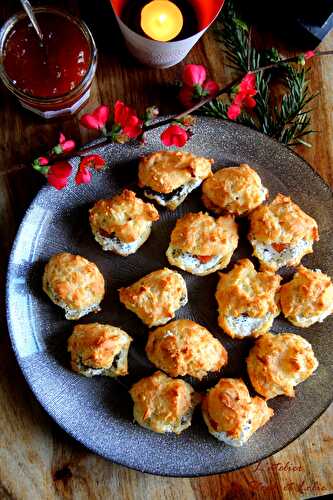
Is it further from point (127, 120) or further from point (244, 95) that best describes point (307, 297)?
point (127, 120)

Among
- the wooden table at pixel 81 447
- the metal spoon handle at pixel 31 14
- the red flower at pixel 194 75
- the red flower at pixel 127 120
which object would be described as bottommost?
the wooden table at pixel 81 447

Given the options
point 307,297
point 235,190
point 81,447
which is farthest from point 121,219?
point 81,447

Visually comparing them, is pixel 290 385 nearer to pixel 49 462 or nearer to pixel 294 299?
pixel 294 299

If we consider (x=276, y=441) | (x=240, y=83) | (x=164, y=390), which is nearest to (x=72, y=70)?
(x=240, y=83)

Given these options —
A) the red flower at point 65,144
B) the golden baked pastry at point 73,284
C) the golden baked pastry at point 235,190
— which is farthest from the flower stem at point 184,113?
the golden baked pastry at point 73,284

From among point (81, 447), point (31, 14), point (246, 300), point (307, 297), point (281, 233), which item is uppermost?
point (31, 14)

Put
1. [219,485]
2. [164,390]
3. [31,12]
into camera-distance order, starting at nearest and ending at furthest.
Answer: [31,12]
[164,390]
[219,485]

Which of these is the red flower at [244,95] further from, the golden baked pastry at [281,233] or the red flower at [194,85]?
the golden baked pastry at [281,233]
